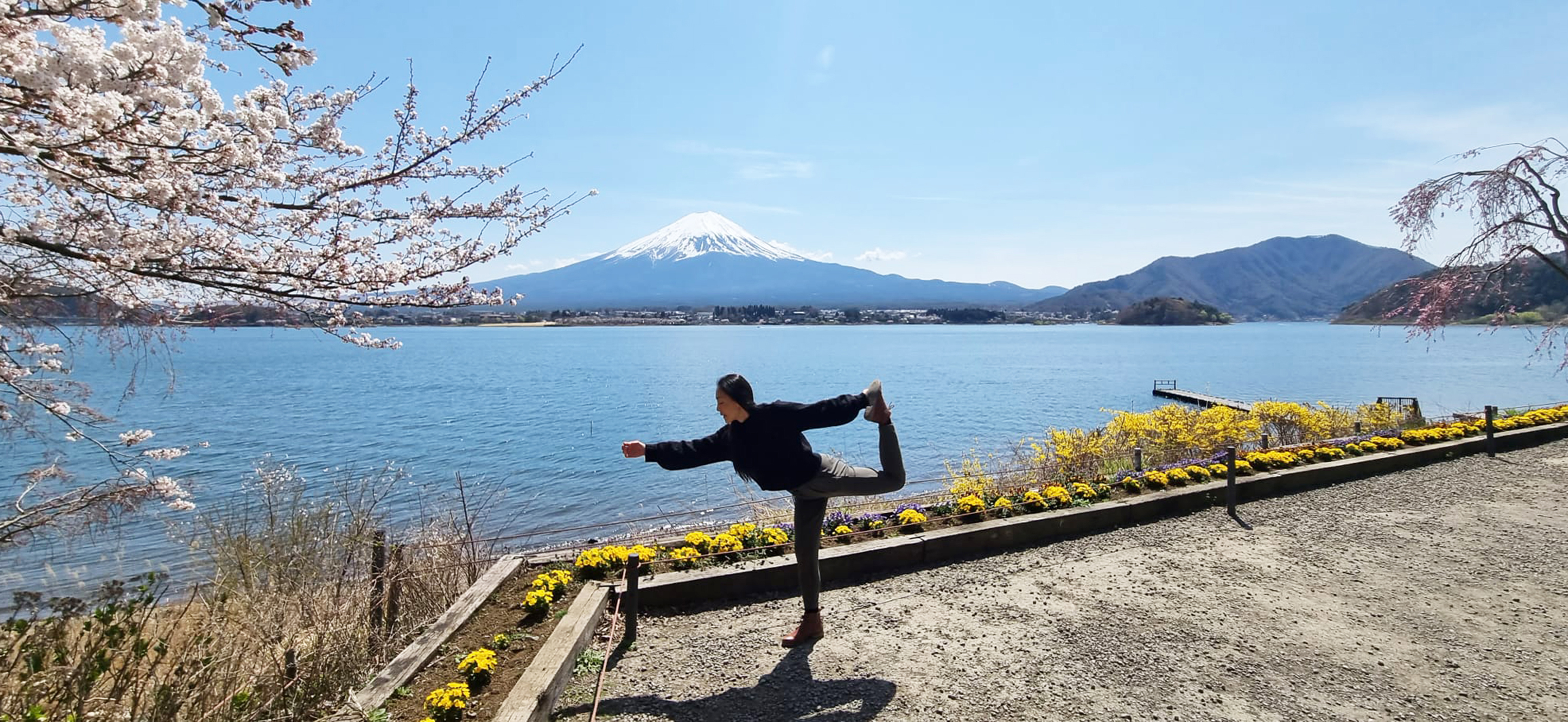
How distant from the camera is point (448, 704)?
3.31 metres

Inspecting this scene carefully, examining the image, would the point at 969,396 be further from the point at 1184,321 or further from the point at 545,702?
the point at 1184,321

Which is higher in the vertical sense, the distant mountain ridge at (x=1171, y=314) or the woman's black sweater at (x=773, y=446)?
the woman's black sweater at (x=773, y=446)

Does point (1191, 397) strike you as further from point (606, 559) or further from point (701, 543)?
point (606, 559)

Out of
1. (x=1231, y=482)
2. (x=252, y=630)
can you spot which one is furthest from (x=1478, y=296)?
(x=252, y=630)

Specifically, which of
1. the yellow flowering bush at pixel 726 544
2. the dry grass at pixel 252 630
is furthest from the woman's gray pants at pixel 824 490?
the dry grass at pixel 252 630

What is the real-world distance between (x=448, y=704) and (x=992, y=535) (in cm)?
436

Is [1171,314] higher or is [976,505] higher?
[976,505]

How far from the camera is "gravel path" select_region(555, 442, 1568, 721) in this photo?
377 centimetres

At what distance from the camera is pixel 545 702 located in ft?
11.5

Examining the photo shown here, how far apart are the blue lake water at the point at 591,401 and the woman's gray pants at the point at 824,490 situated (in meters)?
3.97

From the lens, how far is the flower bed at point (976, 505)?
18.6 ft

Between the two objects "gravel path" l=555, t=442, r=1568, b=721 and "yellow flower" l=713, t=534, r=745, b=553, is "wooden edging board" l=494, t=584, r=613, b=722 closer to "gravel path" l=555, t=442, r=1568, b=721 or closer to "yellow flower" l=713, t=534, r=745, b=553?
"gravel path" l=555, t=442, r=1568, b=721

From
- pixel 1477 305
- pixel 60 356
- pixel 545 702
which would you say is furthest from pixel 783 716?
pixel 1477 305

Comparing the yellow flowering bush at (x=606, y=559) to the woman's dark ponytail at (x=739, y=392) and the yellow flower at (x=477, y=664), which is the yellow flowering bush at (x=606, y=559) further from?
the woman's dark ponytail at (x=739, y=392)
